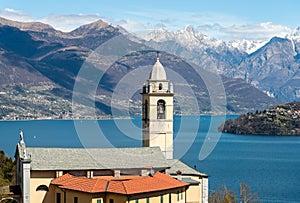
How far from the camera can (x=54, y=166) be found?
42375mm

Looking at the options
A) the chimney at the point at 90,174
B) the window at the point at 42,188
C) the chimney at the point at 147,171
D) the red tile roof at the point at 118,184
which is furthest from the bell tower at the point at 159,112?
the window at the point at 42,188

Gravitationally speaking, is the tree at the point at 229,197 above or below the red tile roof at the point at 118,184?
below

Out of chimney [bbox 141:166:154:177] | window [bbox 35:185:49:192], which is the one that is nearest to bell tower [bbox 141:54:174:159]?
chimney [bbox 141:166:154:177]

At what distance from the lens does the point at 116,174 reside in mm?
43094

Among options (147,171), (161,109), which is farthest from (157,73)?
(147,171)

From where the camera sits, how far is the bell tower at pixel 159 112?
159 feet

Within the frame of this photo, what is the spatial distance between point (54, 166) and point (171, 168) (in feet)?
29.6

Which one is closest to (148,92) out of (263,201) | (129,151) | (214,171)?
(129,151)

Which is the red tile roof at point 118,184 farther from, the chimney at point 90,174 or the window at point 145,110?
the window at point 145,110

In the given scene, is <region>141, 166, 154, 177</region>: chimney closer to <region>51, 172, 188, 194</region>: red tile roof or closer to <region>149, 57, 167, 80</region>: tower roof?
<region>51, 172, 188, 194</region>: red tile roof

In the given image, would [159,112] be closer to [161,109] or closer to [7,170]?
[161,109]

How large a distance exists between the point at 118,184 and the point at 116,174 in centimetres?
297

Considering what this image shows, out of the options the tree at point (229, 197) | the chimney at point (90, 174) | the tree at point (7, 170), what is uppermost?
the chimney at point (90, 174)

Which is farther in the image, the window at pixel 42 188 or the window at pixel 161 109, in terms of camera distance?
the window at pixel 161 109
